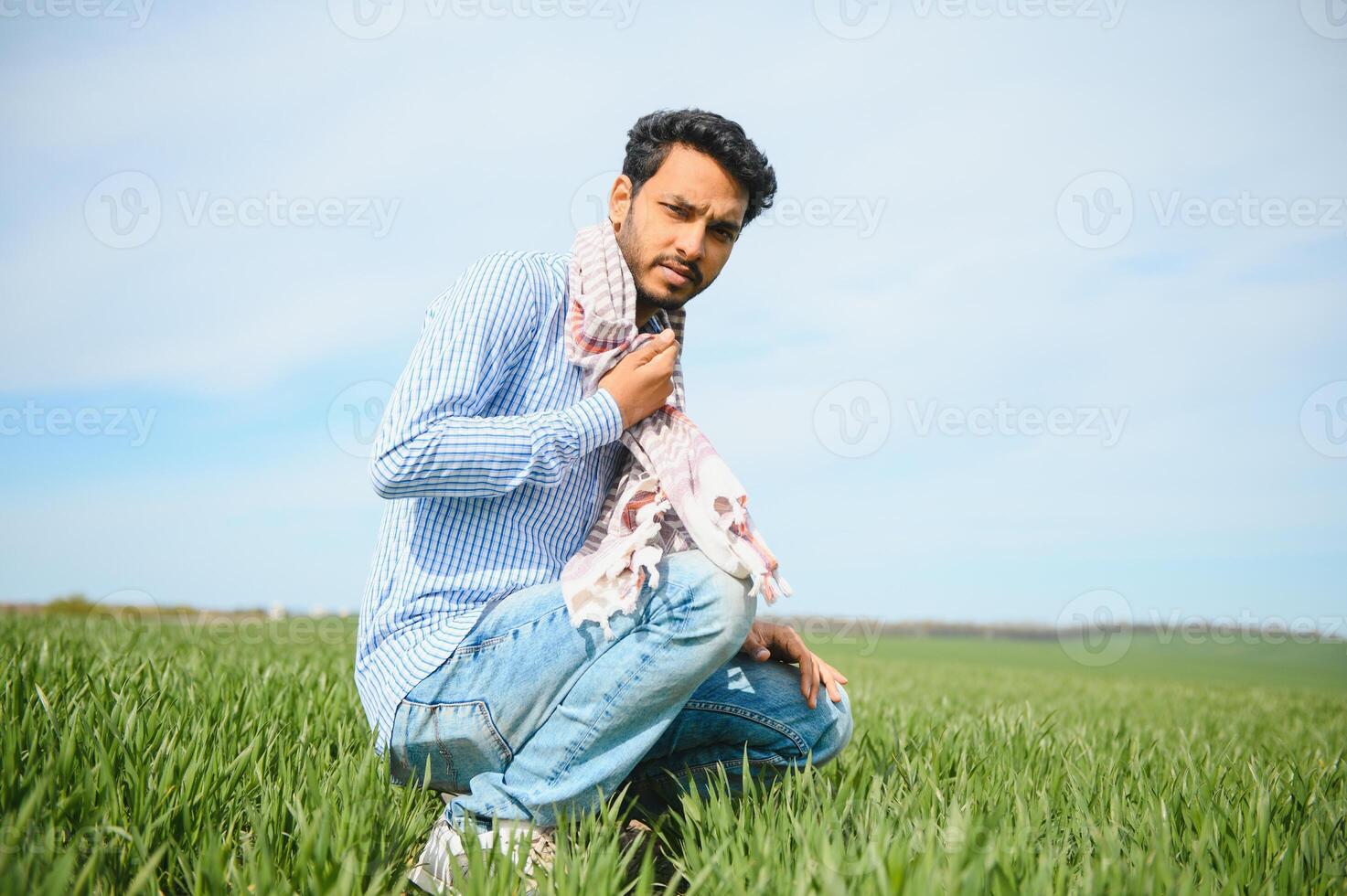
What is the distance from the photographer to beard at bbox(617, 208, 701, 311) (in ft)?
9.23

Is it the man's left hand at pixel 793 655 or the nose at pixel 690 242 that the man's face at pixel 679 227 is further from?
the man's left hand at pixel 793 655

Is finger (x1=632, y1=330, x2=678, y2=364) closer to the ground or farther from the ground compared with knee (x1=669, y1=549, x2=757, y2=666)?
farther from the ground

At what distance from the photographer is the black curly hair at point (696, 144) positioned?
9.30ft

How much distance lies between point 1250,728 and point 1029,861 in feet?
20.2

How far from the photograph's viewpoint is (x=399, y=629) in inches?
99.3

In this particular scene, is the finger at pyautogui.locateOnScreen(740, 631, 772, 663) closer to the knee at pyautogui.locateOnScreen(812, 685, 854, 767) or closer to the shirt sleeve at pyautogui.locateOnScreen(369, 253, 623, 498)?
the knee at pyautogui.locateOnScreen(812, 685, 854, 767)

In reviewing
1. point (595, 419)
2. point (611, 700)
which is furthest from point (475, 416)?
point (611, 700)

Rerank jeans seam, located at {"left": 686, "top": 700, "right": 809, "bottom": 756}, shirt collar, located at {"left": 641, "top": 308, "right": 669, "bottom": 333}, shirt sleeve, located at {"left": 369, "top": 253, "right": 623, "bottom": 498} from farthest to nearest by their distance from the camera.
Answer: shirt collar, located at {"left": 641, "top": 308, "right": 669, "bottom": 333} < jeans seam, located at {"left": 686, "top": 700, "right": 809, "bottom": 756} < shirt sleeve, located at {"left": 369, "top": 253, "right": 623, "bottom": 498}

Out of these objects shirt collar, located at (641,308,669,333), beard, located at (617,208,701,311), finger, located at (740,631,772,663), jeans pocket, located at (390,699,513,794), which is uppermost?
beard, located at (617,208,701,311)

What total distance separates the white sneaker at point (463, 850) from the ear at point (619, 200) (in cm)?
171

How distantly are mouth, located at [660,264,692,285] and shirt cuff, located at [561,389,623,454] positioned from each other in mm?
440

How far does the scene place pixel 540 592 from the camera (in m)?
2.44

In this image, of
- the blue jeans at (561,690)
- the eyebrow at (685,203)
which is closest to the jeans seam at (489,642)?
the blue jeans at (561,690)

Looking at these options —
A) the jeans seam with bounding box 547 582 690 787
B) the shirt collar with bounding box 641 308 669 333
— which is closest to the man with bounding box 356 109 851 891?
the jeans seam with bounding box 547 582 690 787
